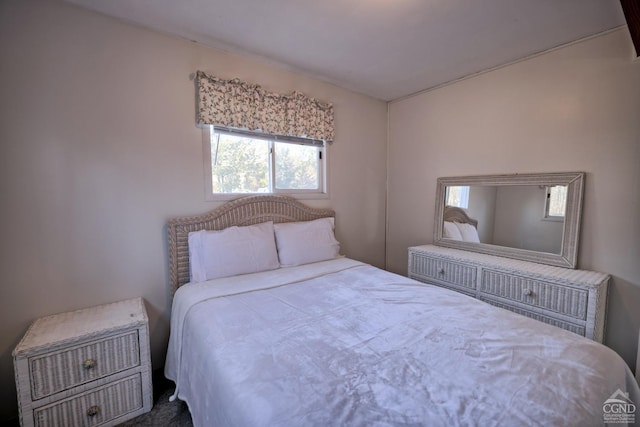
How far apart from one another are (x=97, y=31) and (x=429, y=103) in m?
2.89

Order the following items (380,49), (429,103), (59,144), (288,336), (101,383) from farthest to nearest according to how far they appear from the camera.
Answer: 1. (429,103)
2. (380,49)
3. (59,144)
4. (101,383)
5. (288,336)

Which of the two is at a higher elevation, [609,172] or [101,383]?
[609,172]

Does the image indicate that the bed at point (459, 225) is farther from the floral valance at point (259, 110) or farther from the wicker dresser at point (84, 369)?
the wicker dresser at point (84, 369)

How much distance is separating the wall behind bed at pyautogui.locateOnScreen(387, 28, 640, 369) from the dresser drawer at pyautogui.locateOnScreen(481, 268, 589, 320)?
39 centimetres

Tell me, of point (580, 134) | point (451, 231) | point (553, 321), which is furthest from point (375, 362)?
point (580, 134)

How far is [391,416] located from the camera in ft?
2.54

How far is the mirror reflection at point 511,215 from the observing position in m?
2.11

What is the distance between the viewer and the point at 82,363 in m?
1.41

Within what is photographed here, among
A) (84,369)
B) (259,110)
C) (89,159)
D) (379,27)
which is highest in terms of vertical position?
(379,27)

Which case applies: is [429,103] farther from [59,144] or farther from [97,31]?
[59,144]

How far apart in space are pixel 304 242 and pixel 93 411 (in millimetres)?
1656

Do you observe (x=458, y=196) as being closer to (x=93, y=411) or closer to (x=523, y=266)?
(x=523, y=266)

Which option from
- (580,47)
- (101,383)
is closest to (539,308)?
(580,47)

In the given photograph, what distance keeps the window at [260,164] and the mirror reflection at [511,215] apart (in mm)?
1447
